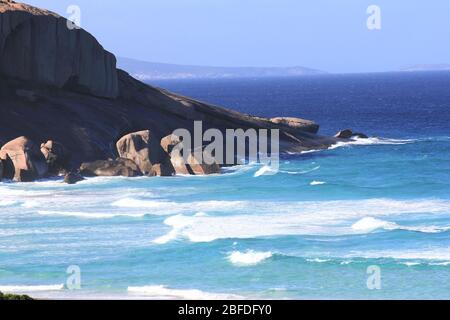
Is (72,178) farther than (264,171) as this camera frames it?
No

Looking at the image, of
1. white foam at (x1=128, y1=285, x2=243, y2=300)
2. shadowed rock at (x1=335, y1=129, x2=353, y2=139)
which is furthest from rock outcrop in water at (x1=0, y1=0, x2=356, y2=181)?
white foam at (x1=128, y1=285, x2=243, y2=300)

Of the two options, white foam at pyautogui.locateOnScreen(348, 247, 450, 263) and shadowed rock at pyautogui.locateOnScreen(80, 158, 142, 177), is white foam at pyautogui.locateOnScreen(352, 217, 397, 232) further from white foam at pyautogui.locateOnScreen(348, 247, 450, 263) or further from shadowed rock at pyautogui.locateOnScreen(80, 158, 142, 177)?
shadowed rock at pyautogui.locateOnScreen(80, 158, 142, 177)

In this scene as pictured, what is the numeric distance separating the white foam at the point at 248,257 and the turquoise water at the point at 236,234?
5cm

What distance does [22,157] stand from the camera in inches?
2621

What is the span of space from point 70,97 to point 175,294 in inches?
1778

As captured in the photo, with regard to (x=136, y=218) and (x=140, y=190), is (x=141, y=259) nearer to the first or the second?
(x=136, y=218)

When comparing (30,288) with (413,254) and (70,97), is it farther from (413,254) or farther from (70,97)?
(70,97)

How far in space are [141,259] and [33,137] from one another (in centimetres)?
3195

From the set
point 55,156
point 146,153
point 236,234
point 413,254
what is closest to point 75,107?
point 55,156

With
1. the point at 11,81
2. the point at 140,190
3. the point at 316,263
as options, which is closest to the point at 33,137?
the point at 11,81

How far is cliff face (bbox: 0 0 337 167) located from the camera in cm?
7388

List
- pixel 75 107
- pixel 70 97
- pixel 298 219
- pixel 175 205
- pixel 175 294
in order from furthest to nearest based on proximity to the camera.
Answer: pixel 70 97, pixel 75 107, pixel 175 205, pixel 298 219, pixel 175 294

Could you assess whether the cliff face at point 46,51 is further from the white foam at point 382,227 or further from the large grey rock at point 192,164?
the white foam at point 382,227

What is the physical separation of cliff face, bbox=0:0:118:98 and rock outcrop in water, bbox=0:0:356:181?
0.08 metres
